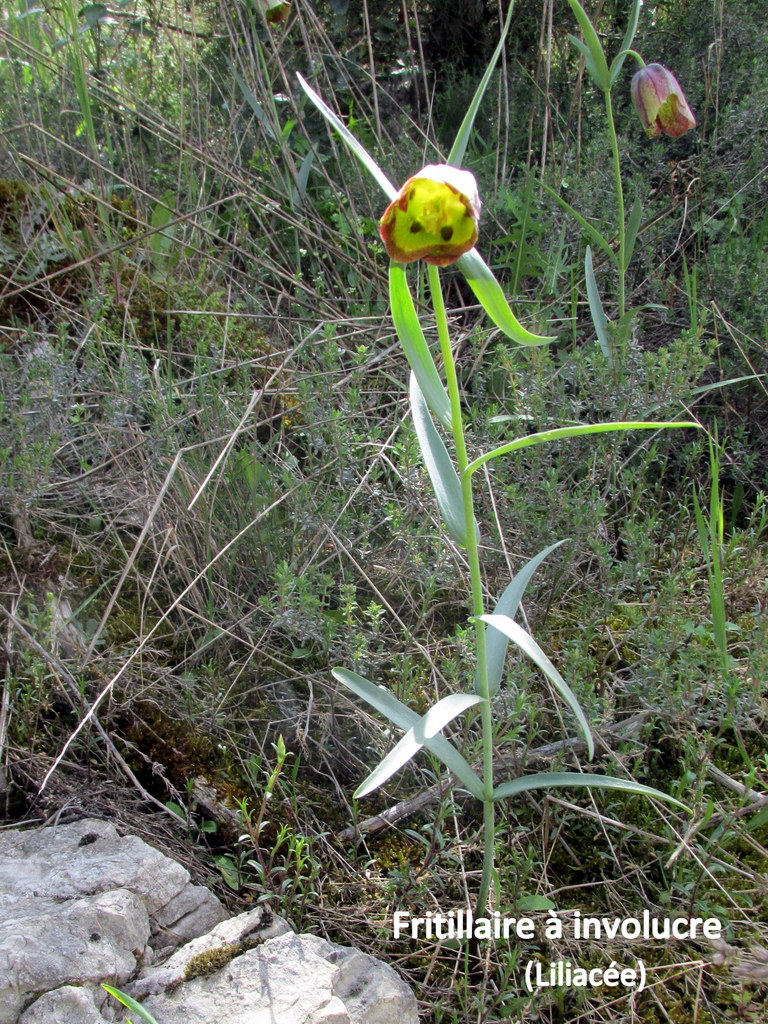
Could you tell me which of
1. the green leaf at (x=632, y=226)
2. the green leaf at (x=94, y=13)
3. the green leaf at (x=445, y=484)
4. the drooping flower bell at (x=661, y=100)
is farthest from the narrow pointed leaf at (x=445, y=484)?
the green leaf at (x=94, y=13)

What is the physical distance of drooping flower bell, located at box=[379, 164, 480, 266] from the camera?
980 millimetres

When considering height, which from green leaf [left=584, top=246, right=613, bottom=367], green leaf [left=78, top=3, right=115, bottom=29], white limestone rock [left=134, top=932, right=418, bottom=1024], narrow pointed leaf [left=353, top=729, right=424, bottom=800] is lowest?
white limestone rock [left=134, top=932, right=418, bottom=1024]

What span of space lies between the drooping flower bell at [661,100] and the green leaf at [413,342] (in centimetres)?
139

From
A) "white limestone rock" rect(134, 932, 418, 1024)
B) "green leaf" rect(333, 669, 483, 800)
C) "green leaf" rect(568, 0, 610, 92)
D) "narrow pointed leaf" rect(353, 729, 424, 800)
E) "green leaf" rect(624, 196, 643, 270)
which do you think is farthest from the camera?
"green leaf" rect(624, 196, 643, 270)

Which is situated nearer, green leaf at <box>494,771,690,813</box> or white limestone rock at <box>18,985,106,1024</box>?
white limestone rock at <box>18,985,106,1024</box>

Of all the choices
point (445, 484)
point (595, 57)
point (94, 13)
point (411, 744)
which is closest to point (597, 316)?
point (595, 57)

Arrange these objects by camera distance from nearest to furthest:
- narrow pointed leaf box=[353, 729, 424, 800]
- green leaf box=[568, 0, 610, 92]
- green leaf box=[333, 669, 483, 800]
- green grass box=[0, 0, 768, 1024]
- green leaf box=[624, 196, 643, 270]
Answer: narrow pointed leaf box=[353, 729, 424, 800]
green leaf box=[333, 669, 483, 800]
green grass box=[0, 0, 768, 1024]
green leaf box=[568, 0, 610, 92]
green leaf box=[624, 196, 643, 270]

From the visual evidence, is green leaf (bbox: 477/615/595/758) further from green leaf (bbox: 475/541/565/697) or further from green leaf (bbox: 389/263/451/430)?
green leaf (bbox: 389/263/451/430)

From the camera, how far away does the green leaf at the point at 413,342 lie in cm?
111

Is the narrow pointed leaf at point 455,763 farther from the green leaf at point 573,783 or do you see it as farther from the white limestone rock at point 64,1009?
the white limestone rock at point 64,1009

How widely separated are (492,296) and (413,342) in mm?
128

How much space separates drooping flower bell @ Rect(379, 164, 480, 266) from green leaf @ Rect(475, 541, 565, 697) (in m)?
0.47

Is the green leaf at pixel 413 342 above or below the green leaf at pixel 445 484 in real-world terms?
above

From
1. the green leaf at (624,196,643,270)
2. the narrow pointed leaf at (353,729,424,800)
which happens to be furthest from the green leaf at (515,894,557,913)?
the green leaf at (624,196,643,270)
